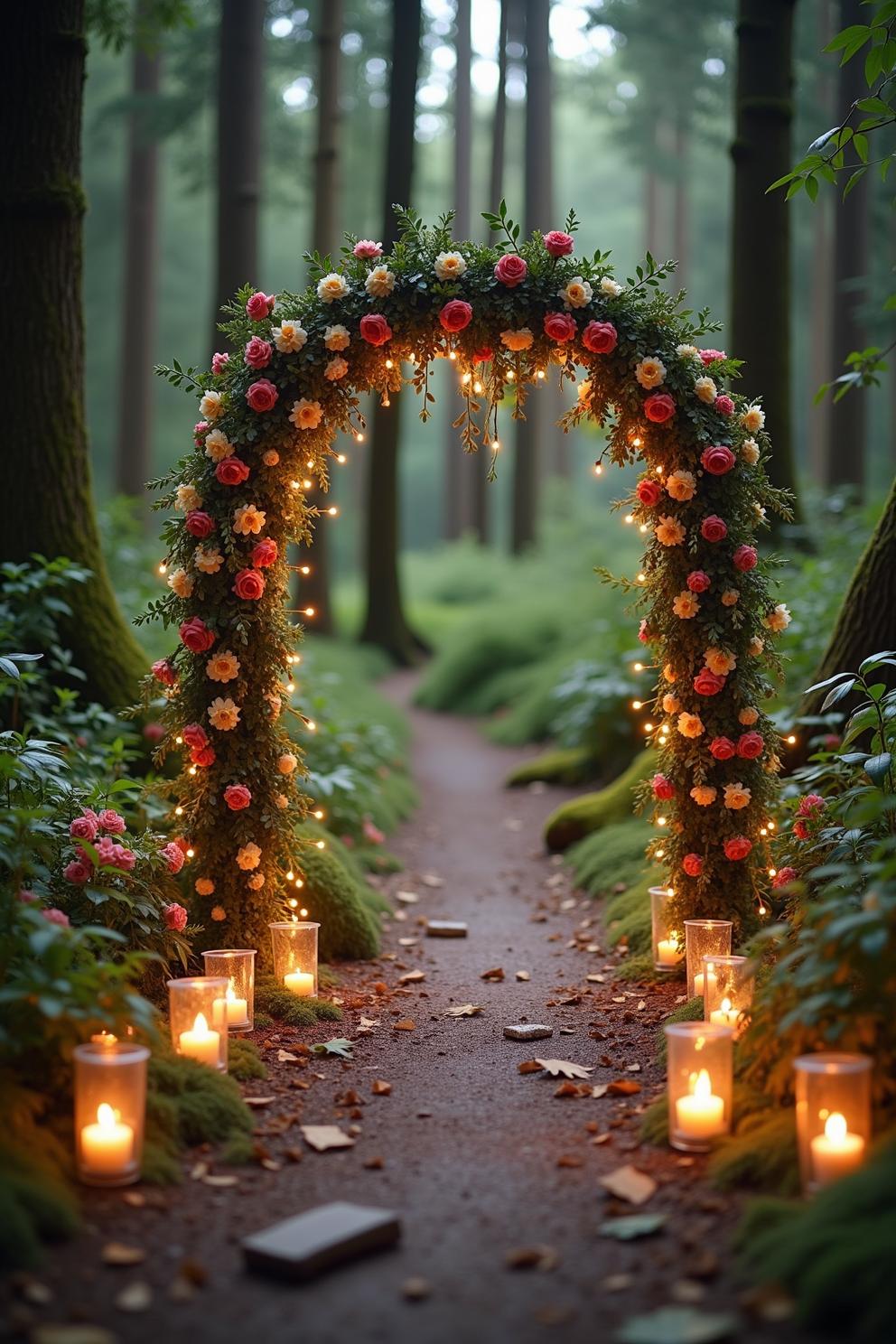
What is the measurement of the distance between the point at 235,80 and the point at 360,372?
652cm

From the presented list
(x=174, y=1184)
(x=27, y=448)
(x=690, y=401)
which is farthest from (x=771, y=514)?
(x=174, y=1184)

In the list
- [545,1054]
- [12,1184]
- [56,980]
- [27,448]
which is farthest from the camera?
[27,448]

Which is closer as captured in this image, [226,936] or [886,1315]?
[886,1315]

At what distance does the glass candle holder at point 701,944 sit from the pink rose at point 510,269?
9.31 feet

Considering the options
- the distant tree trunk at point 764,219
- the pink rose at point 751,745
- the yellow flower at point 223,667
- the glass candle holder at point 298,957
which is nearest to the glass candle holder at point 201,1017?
the glass candle holder at point 298,957

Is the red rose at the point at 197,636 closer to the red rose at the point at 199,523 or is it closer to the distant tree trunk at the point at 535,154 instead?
the red rose at the point at 199,523

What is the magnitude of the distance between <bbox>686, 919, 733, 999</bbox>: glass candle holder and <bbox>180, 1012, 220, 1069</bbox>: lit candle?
79.2 inches

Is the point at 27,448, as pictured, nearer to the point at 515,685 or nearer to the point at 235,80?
the point at 235,80

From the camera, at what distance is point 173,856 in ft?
16.1

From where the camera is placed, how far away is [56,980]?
→ 330cm

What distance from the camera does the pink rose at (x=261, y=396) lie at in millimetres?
5164

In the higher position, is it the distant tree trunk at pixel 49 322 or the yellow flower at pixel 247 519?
the distant tree trunk at pixel 49 322

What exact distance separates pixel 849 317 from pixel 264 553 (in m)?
11.3

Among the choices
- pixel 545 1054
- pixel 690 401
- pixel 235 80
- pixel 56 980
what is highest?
pixel 235 80
